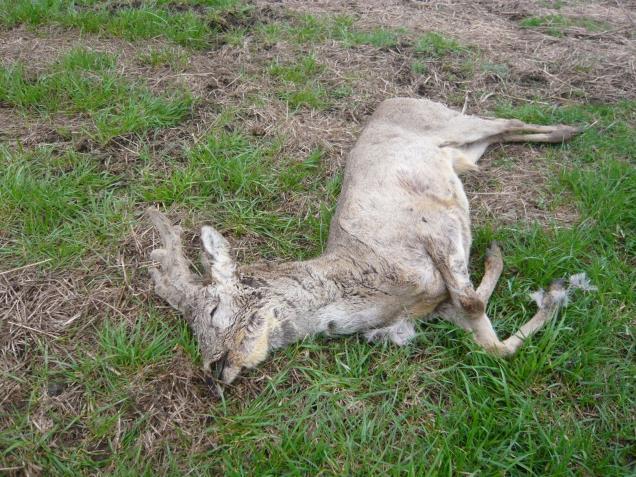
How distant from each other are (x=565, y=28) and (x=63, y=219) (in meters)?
6.38

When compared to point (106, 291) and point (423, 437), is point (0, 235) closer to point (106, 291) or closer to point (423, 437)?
point (106, 291)

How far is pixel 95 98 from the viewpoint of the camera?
4859 mm

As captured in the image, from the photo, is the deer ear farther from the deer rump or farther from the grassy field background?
the grassy field background

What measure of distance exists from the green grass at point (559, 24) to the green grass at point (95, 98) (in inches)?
184

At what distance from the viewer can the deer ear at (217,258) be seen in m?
3.04

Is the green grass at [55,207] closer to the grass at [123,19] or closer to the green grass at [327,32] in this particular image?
the grass at [123,19]

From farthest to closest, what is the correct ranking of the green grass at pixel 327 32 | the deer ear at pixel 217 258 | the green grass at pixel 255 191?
the green grass at pixel 327 32, the green grass at pixel 255 191, the deer ear at pixel 217 258

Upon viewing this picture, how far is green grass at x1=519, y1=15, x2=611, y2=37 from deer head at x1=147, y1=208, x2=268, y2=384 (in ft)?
18.3

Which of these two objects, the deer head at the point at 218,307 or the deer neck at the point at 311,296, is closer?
the deer head at the point at 218,307

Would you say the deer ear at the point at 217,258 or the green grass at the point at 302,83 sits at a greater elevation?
the green grass at the point at 302,83

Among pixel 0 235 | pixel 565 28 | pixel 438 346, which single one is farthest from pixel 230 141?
pixel 565 28

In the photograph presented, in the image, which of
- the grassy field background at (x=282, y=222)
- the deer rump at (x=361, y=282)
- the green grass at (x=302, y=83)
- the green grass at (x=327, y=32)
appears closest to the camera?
the grassy field background at (x=282, y=222)

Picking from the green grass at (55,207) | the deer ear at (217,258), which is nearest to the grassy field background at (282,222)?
the green grass at (55,207)

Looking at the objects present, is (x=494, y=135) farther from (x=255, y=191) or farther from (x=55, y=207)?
(x=55, y=207)
